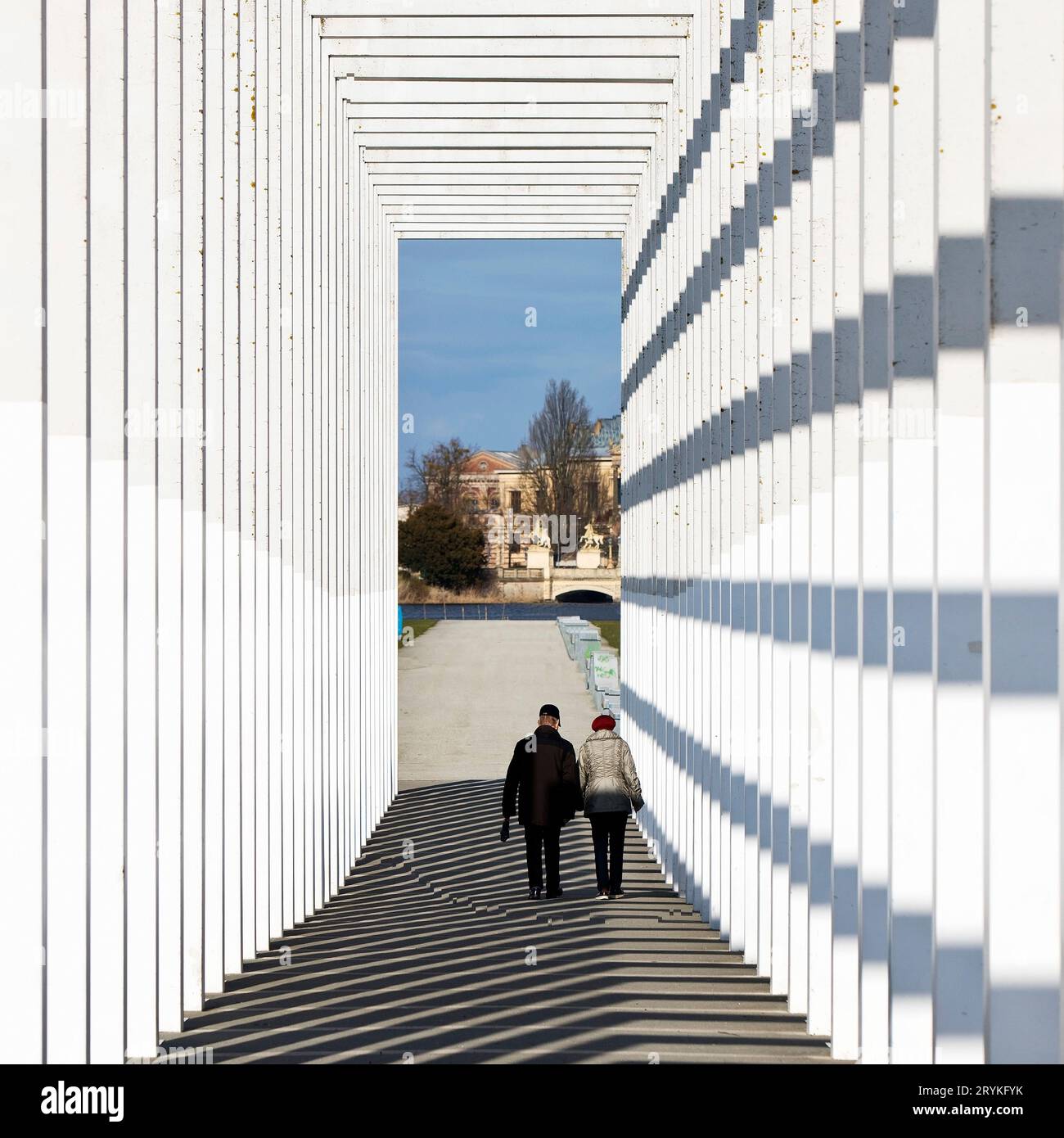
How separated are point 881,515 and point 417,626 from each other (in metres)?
42.6

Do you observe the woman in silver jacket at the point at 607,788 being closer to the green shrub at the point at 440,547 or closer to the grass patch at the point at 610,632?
the grass patch at the point at 610,632

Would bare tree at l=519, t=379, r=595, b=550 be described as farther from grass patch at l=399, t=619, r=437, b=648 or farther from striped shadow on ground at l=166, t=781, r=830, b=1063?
striped shadow on ground at l=166, t=781, r=830, b=1063

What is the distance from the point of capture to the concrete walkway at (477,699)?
65.5 feet

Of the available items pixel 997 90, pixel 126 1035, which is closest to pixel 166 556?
pixel 126 1035

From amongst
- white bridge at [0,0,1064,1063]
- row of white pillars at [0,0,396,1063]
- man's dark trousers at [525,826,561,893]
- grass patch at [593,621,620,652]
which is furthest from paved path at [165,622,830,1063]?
grass patch at [593,621,620,652]

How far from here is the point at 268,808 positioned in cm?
847

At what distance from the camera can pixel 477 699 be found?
27094 mm

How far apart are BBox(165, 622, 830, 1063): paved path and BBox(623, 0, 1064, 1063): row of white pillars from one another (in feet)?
1.48

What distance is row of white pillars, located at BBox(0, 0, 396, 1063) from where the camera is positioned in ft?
14.6

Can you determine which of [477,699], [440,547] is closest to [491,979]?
[477,699]

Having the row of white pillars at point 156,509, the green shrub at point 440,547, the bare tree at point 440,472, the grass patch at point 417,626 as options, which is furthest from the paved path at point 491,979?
the bare tree at point 440,472

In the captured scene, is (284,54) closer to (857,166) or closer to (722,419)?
(722,419)
